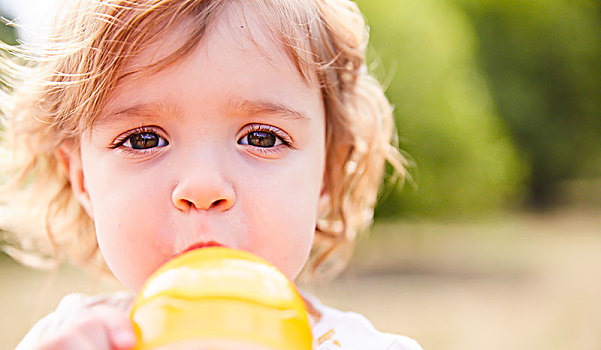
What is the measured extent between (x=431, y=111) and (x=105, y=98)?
732 centimetres

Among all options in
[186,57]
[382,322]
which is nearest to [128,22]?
[186,57]

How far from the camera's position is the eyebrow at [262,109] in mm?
1968

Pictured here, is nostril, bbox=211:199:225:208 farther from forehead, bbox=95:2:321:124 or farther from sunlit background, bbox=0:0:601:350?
sunlit background, bbox=0:0:601:350

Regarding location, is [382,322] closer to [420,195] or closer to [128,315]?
[420,195]

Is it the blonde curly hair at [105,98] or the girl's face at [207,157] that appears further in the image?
the blonde curly hair at [105,98]

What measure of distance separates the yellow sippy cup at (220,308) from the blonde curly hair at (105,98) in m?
0.68

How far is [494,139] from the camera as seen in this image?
34.9ft

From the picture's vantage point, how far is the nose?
187cm

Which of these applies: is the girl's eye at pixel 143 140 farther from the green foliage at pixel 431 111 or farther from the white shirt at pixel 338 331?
the green foliage at pixel 431 111

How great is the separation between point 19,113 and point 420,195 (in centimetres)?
723

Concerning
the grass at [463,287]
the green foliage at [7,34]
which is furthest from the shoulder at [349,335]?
the green foliage at [7,34]

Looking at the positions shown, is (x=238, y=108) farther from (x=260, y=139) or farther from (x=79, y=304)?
(x=79, y=304)

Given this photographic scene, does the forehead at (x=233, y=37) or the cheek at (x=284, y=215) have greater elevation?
the forehead at (x=233, y=37)

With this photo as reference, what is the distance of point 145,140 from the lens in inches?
79.8
